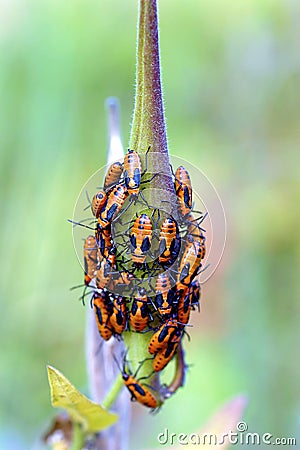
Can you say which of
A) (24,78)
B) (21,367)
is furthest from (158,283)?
(24,78)

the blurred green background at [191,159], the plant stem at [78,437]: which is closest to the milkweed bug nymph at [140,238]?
the plant stem at [78,437]

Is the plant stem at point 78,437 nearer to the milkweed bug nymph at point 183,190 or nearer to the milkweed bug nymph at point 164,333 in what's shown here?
the milkweed bug nymph at point 164,333

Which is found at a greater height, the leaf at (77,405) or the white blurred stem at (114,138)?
the white blurred stem at (114,138)

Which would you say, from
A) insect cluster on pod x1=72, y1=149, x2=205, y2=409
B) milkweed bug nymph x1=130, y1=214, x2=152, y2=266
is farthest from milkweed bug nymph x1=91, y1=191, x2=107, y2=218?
milkweed bug nymph x1=130, y1=214, x2=152, y2=266

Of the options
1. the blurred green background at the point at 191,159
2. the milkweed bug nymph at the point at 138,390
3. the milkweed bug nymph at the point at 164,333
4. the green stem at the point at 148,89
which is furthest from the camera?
the blurred green background at the point at 191,159

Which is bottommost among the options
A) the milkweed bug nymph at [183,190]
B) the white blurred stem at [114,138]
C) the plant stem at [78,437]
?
the plant stem at [78,437]

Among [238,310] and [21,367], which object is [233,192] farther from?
[21,367]

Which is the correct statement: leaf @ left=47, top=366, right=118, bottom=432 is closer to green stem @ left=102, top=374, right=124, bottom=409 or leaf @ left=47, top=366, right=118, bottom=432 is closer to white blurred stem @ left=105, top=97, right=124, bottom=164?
green stem @ left=102, top=374, right=124, bottom=409
